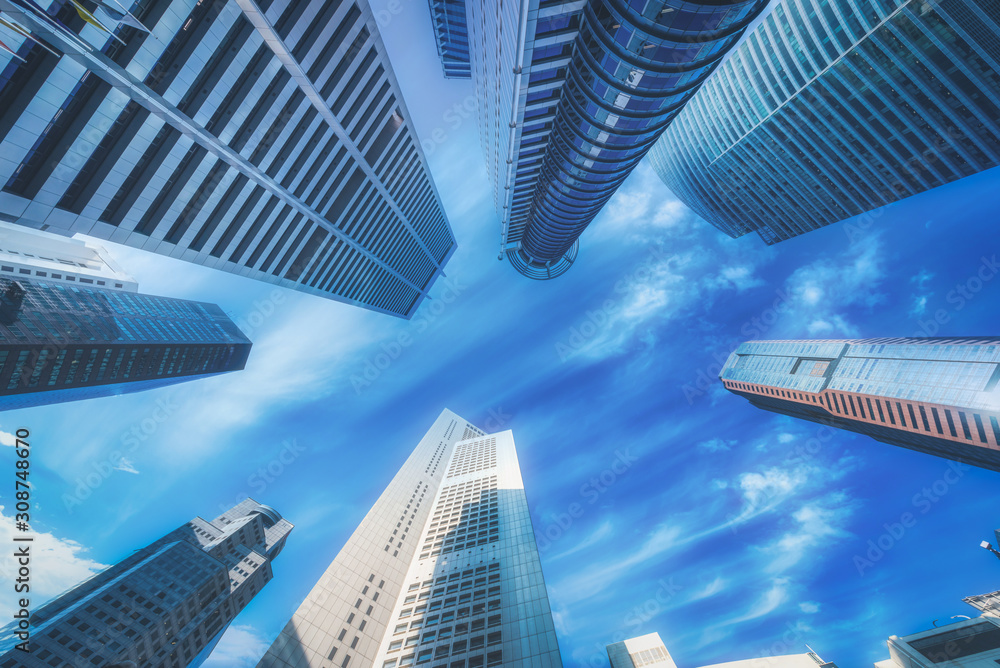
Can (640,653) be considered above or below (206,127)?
below

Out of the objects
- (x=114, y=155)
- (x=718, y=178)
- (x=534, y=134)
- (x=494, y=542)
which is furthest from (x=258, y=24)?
(x=718, y=178)

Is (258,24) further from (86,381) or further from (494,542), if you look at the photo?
(86,381)

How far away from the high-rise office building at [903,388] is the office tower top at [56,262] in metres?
189

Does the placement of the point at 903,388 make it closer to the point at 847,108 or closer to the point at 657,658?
the point at 847,108

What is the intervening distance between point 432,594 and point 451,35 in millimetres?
119208

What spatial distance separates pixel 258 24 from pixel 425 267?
252ft

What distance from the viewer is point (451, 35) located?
313 ft

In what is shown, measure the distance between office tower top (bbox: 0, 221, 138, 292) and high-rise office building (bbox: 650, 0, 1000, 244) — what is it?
16395cm

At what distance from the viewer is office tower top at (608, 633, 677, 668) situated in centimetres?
6925

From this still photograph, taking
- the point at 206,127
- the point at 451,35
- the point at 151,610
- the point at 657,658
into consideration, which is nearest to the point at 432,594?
the point at 206,127

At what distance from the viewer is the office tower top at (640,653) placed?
6925 centimetres

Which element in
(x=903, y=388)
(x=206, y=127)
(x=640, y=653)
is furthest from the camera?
(x=903, y=388)

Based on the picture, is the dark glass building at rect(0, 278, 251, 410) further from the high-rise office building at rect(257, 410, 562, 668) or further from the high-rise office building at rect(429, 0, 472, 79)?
the high-rise office building at rect(429, 0, 472, 79)

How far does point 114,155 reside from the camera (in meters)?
22.7
